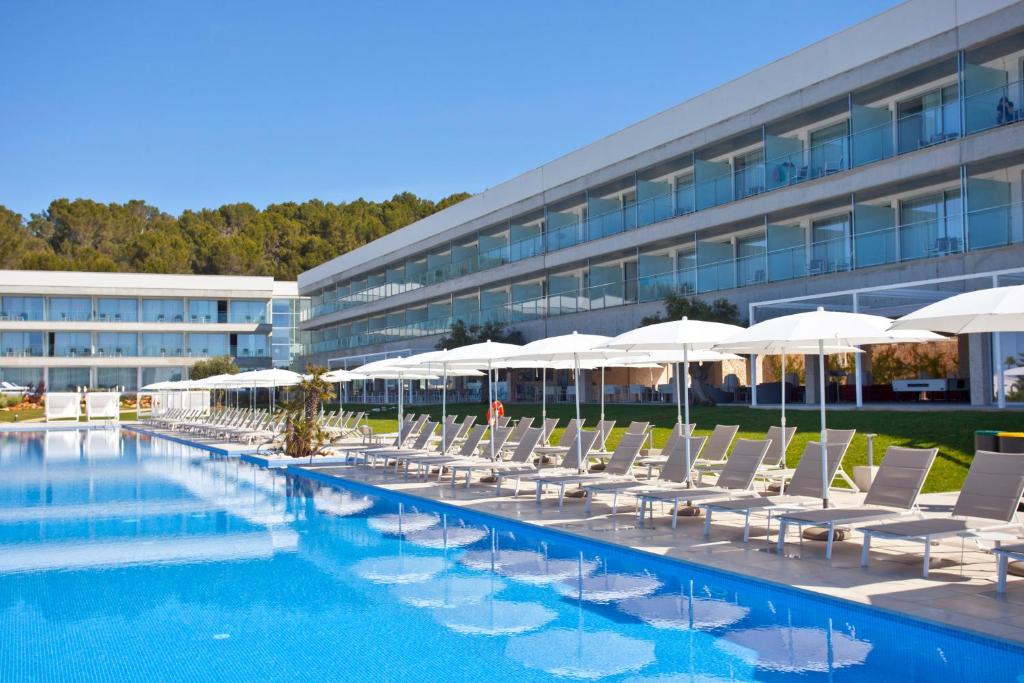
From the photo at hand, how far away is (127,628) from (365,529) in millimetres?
4509

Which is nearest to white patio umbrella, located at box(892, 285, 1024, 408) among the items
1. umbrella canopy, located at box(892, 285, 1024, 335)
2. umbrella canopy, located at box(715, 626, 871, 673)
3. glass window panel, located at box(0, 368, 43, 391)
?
umbrella canopy, located at box(892, 285, 1024, 335)

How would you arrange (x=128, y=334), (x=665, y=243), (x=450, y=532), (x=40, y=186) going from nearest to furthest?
(x=450, y=532), (x=665, y=243), (x=128, y=334), (x=40, y=186)

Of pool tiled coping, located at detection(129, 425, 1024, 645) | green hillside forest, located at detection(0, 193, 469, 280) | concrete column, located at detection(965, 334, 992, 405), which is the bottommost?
pool tiled coping, located at detection(129, 425, 1024, 645)

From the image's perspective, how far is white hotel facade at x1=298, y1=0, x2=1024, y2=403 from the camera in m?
20.2

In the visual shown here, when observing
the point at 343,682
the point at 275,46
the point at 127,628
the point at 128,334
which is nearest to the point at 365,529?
the point at 127,628

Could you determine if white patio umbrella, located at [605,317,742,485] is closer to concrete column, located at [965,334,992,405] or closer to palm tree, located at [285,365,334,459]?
concrete column, located at [965,334,992,405]

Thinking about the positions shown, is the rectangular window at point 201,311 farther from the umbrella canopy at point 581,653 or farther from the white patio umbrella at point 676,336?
the umbrella canopy at point 581,653

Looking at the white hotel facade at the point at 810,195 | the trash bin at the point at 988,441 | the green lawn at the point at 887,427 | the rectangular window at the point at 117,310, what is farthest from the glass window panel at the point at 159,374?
the trash bin at the point at 988,441

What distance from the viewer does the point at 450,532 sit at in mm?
10977

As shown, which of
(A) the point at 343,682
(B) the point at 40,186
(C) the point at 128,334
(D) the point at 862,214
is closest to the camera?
(A) the point at 343,682

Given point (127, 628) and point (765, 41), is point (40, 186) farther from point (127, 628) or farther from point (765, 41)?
point (127, 628)

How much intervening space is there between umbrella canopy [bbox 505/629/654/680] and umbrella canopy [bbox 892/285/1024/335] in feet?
12.2

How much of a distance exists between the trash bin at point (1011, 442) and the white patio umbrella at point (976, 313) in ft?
5.70

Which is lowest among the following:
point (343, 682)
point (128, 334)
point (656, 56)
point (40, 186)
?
point (343, 682)
